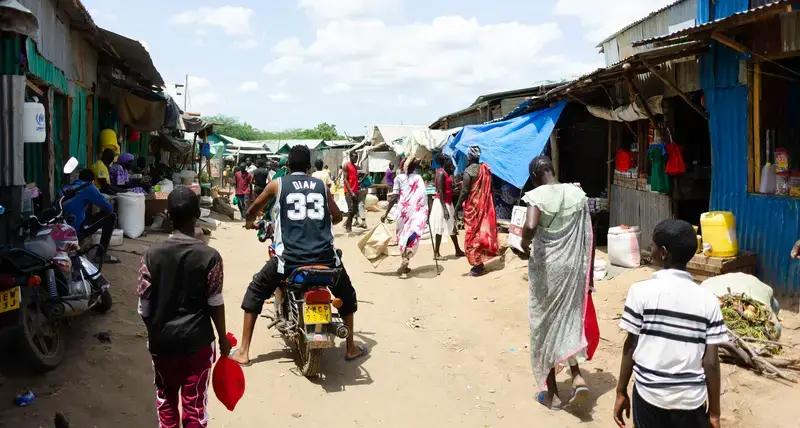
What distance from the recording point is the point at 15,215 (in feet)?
18.4

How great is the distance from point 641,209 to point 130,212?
829 centimetres

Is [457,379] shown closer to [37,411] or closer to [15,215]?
[37,411]

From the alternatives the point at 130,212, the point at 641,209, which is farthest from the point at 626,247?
the point at 130,212

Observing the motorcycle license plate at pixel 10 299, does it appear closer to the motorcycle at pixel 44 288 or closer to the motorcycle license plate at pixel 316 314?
the motorcycle at pixel 44 288

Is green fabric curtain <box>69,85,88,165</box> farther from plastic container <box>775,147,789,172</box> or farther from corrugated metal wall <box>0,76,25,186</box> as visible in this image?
plastic container <box>775,147,789,172</box>

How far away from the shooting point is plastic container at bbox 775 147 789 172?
685cm

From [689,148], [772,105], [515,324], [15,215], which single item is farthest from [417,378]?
[689,148]

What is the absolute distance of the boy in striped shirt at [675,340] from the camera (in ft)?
9.26

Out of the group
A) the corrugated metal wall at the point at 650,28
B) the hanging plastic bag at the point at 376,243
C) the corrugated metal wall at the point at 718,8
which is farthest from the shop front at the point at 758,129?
the corrugated metal wall at the point at 650,28

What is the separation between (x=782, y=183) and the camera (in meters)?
6.97

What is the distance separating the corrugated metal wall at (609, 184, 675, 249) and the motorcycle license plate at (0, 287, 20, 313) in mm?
7518

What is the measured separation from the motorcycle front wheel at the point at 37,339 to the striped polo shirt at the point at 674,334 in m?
4.16

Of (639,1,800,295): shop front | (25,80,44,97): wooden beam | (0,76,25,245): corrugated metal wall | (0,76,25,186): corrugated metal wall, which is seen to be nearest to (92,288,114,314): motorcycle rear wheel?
(0,76,25,245): corrugated metal wall

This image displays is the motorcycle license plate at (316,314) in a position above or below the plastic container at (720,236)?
below
